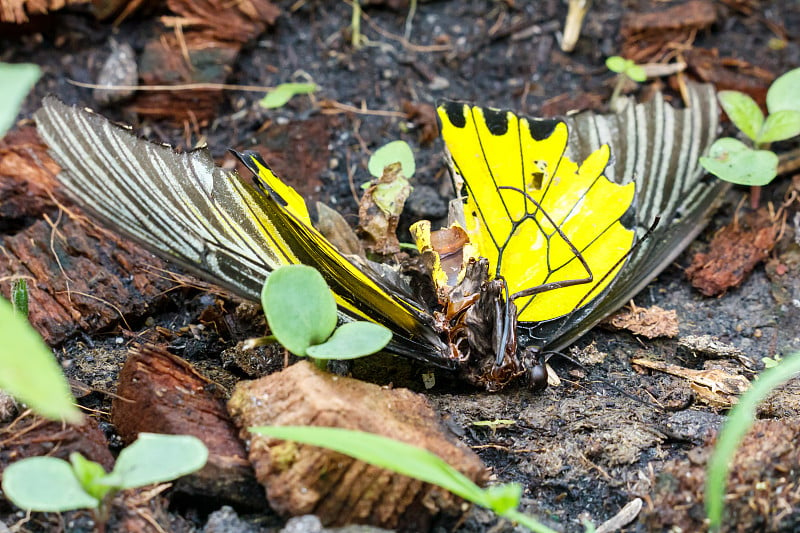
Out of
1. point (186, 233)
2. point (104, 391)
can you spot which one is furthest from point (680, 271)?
point (104, 391)

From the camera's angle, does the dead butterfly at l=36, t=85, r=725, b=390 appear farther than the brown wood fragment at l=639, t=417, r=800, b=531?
Yes

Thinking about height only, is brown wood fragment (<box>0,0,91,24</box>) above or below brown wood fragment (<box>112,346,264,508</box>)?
above

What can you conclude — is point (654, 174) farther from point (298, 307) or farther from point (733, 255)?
point (298, 307)

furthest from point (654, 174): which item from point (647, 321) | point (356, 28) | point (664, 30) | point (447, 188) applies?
point (356, 28)

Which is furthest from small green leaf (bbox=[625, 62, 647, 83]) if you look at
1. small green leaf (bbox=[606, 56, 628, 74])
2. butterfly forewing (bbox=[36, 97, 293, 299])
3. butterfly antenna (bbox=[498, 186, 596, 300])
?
butterfly forewing (bbox=[36, 97, 293, 299])

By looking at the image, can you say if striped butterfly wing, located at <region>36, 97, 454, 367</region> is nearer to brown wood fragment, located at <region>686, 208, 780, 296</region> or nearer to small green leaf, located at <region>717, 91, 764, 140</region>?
brown wood fragment, located at <region>686, 208, 780, 296</region>

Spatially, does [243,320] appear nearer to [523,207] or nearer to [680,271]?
[523,207]

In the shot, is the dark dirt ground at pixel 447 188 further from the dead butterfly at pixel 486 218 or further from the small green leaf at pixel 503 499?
the small green leaf at pixel 503 499
